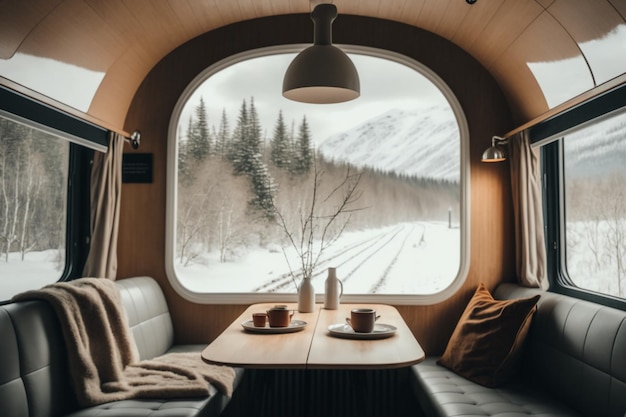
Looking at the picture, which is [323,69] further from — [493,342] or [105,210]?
[105,210]

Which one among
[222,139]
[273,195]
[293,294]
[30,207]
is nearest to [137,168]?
[222,139]

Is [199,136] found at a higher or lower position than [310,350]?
higher

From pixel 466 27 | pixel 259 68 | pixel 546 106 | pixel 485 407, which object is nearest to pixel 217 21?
pixel 259 68

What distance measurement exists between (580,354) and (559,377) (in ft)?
0.72

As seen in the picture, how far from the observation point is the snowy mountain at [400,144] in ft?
13.7

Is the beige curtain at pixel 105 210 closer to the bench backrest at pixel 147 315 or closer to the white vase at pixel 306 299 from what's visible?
the bench backrest at pixel 147 315

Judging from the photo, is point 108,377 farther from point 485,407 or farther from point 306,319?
point 485,407

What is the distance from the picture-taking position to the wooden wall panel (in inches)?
159

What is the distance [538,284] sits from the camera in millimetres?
3676

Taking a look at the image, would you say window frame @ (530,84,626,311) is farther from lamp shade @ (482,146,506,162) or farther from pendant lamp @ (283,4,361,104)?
pendant lamp @ (283,4,361,104)

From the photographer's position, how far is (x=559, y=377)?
283cm

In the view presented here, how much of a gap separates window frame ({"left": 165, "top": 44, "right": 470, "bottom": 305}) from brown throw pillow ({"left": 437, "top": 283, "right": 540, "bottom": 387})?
2.17 feet

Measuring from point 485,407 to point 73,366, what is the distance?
6.38ft

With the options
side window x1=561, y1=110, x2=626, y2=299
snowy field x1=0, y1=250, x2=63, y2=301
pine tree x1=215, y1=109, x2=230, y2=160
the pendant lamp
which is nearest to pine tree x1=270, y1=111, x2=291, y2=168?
pine tree x1=215, y1=109, x2=230, y2=160
